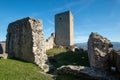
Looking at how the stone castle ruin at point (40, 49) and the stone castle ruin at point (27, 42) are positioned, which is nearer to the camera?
the stone castle ruin at point (40, 49)

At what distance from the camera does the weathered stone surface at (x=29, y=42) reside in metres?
21.1

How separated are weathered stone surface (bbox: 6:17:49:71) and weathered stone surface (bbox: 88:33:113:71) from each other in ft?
17.7

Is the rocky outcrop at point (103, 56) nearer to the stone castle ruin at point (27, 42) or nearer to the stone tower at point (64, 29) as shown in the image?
the stone castle ruin at point (27, 42)

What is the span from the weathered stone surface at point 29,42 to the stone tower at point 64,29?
28.1m

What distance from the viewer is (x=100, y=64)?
60.8ft

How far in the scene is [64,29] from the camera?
51.4 m

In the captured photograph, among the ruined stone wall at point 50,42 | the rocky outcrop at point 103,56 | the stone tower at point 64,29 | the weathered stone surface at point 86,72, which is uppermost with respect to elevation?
the stone tower at point 64,29

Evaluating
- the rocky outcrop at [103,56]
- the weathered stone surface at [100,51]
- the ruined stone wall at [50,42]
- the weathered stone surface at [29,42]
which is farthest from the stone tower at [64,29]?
the rocky outcrop at [103,56]

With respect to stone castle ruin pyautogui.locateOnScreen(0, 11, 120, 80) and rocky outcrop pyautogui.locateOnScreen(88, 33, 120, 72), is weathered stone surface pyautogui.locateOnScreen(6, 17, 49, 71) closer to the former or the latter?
stone castle ruin pyautogui.locateOnScreen(0, 11, 120, 80)

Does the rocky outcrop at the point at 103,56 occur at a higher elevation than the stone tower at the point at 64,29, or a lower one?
lower

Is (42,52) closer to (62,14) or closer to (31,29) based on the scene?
(31,29)

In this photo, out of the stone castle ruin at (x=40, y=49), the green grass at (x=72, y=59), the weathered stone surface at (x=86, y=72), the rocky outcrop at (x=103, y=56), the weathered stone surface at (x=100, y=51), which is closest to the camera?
the weathered stone surface at (x=86, y=72)

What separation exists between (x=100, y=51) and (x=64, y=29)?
1269 inches

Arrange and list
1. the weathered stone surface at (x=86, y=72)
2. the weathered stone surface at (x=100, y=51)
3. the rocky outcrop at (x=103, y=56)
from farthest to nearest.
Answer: the weathered stone surface at (x=100, y=51), the rocky outcrop at (x=103, y=56), the weathered stone surface at (x=86, y=72)
